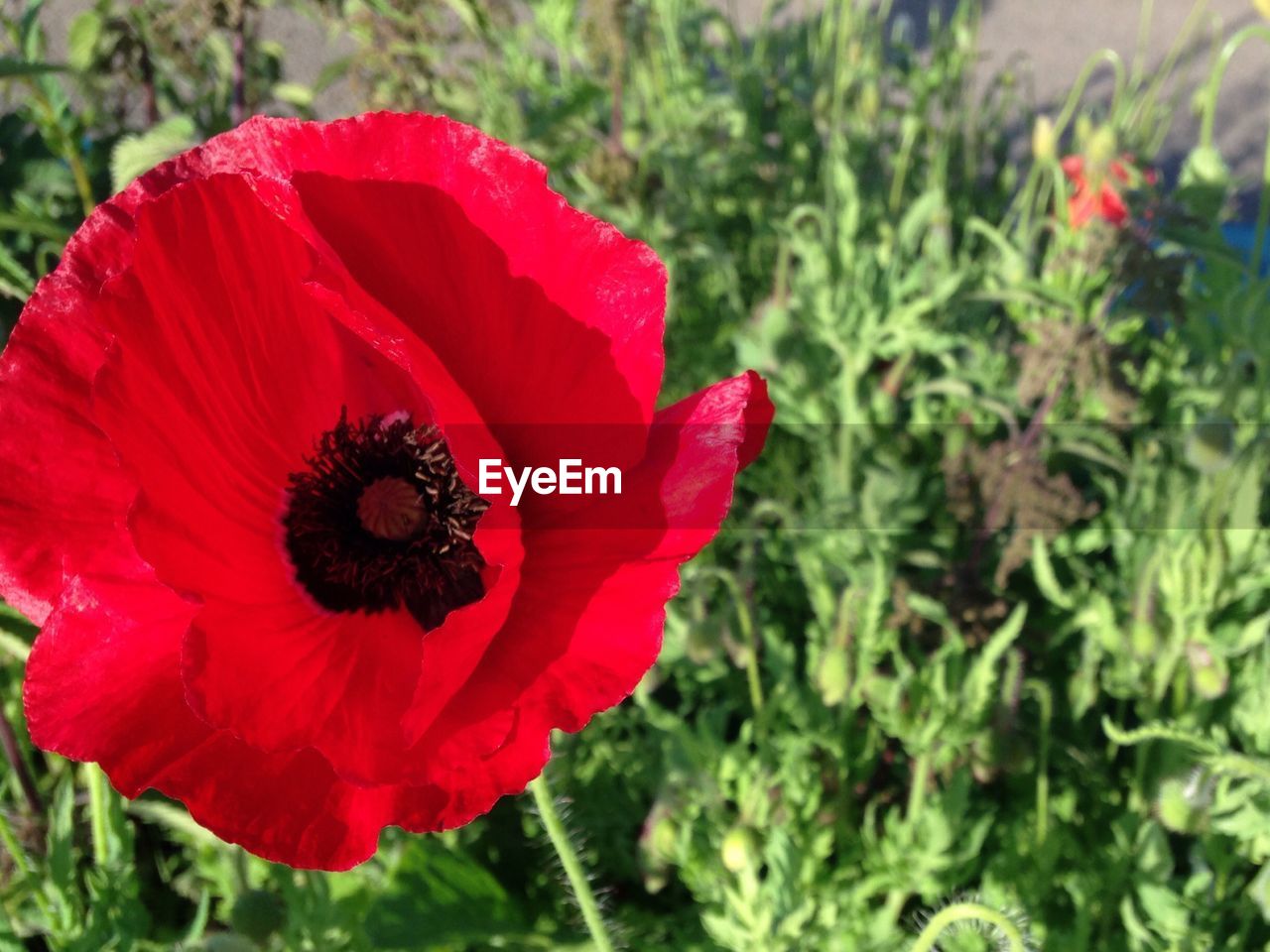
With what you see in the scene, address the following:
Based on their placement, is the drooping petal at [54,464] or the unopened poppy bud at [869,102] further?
the unopened poppy bud at [869,102]

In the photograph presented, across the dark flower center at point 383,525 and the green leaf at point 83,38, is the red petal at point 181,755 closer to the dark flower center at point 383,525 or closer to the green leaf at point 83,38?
the dark flower center at point 383,525

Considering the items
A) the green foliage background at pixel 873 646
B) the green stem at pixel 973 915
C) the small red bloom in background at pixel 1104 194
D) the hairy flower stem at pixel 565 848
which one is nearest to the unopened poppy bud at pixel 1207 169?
the green foliage background at pixel 873 646

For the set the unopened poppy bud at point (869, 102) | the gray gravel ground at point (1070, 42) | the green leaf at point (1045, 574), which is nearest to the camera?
the green leaf at point (1045, 574)

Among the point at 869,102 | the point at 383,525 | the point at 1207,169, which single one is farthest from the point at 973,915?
the point at 869,102

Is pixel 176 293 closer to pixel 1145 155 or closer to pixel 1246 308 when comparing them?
pixel 1246 308

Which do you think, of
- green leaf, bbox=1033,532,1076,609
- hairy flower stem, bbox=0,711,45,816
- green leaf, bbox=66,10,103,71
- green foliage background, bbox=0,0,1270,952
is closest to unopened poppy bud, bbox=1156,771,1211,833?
green foliage background, bbox=0,0,1270,952

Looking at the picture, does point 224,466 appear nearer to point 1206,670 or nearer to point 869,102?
point 1206,670
